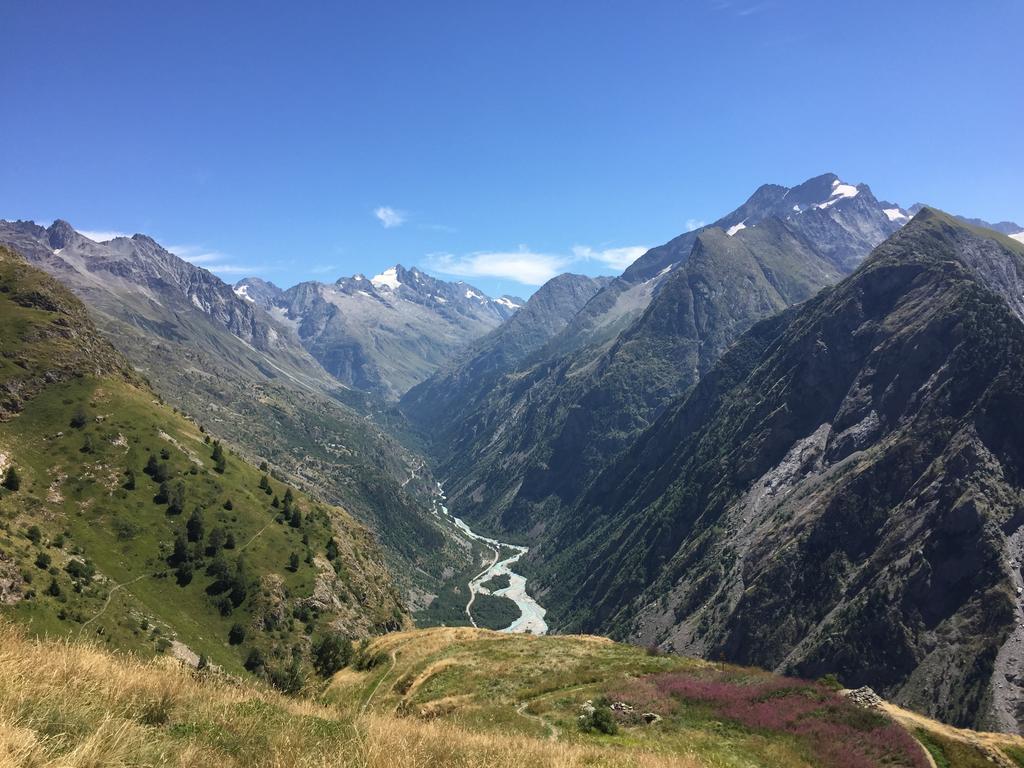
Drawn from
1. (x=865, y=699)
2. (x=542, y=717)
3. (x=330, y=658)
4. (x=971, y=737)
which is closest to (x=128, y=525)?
(x=330, y=658)

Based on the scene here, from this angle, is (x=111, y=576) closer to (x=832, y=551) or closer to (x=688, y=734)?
(x=688, y=734)

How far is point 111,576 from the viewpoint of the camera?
349 feet

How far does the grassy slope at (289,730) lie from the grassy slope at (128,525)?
247 ft

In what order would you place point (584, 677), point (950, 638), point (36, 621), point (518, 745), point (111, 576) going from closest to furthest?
point (518, 745) → point (584, 677) → point (36, 621) → point (111, 576) → point (950, 638)

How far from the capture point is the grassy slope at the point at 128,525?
9488 centimetres

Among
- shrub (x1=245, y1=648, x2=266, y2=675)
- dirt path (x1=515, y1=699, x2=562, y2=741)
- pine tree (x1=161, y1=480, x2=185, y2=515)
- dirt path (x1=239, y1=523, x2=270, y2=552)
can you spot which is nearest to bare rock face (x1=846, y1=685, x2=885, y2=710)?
dirt path (x1=515, y1=699, x2=562, y2=741)

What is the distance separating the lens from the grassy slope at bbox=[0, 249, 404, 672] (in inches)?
3735

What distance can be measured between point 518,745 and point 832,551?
191120 millimetres

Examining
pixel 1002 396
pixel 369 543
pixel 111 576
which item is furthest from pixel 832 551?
pixel 111 576

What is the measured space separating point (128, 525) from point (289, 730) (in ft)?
435

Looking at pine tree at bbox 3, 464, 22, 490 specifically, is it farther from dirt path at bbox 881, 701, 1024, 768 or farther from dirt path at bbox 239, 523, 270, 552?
dirt path at bbox 881, 701, 1024, 768

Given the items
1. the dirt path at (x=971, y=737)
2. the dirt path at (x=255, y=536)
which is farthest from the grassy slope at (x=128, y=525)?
the dirt path at (x=971, y=737)

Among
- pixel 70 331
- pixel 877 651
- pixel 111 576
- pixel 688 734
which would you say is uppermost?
pixel 70 331

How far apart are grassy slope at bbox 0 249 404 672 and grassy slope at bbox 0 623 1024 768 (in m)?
75.4
